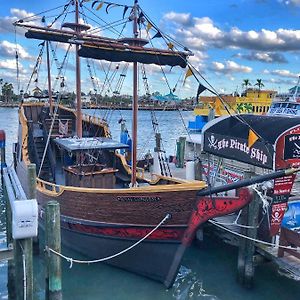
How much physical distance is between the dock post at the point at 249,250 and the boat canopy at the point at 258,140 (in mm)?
1168

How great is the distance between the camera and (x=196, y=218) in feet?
33.7

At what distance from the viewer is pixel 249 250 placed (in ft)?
36.2

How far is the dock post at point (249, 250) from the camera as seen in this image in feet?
35.9

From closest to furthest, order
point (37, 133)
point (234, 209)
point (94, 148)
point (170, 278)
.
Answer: point (234, 209) → point (170, 278) → point (94, 148) → point (37, 133)

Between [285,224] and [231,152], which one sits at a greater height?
[231,152]

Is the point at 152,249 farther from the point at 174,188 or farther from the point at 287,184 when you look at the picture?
the point at 287,184

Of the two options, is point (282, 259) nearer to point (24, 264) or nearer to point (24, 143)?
point (24, 264)

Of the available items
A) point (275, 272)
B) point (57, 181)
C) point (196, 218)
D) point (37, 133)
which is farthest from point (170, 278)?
point (37, 133)

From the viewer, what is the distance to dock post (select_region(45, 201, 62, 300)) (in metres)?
8.36

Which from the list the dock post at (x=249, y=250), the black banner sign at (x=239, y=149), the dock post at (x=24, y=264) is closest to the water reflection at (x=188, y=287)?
Answer: the dock post at (x=249, y=250)

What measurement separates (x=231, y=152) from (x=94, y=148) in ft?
14.9

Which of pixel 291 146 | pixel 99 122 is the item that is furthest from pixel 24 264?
pixel 99 122

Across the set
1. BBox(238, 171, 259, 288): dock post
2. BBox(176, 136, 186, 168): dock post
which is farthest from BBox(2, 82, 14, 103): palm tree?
BBox(238, 171, 259, 288): dock post

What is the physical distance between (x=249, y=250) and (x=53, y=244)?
554cm
